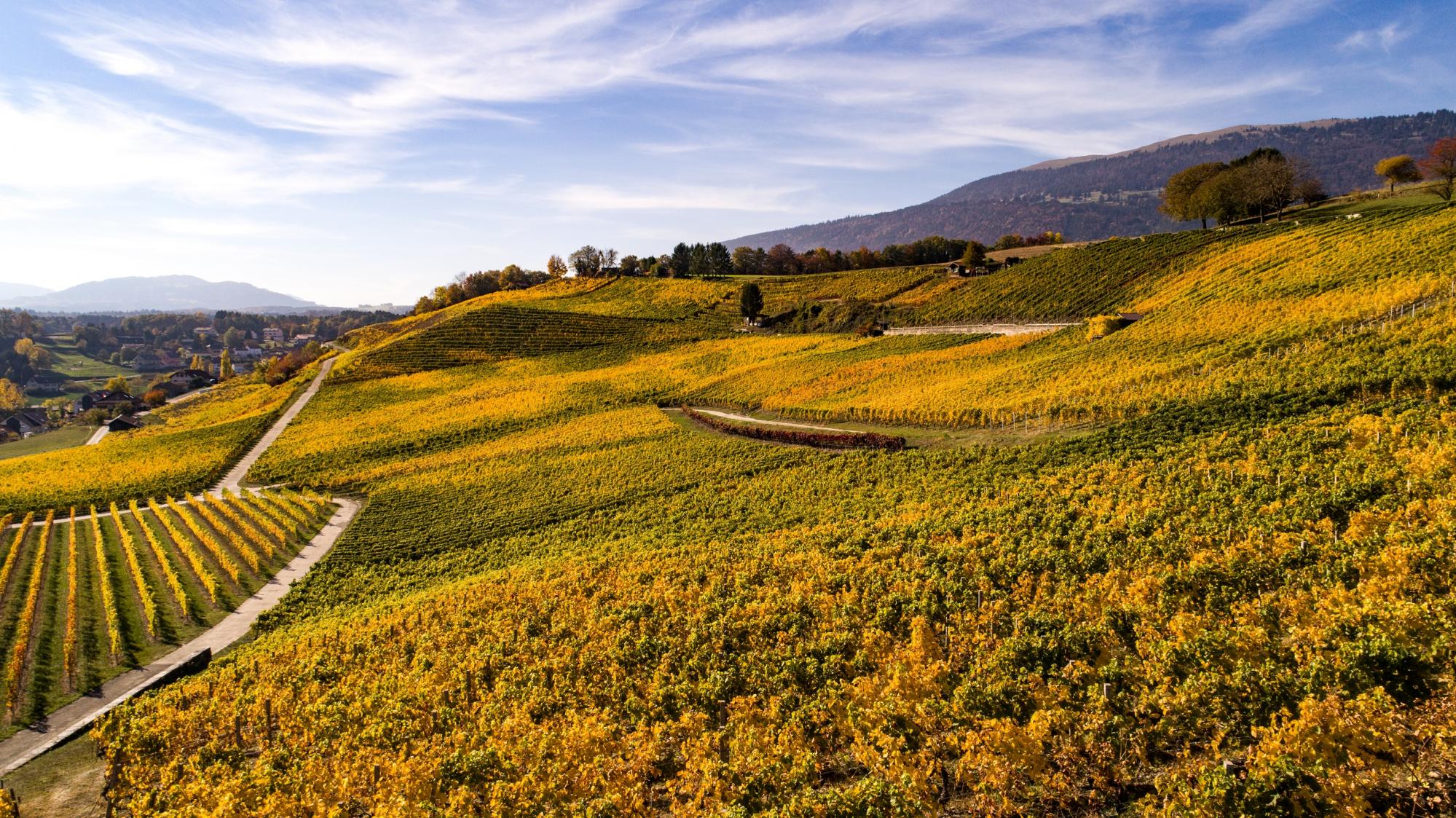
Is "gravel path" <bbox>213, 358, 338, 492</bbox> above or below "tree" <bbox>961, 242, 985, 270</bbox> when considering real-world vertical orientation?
below

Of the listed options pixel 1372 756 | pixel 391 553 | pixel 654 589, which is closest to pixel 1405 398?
pixel 1372 756

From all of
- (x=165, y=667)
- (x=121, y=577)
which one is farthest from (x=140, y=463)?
(x=165, y=667)

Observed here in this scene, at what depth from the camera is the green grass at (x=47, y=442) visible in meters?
87.6

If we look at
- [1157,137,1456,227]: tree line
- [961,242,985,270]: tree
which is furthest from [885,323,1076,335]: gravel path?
[1157,137,1456,227]: tree line

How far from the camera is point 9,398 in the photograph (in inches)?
5837

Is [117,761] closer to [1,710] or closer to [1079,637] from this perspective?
[1,710]

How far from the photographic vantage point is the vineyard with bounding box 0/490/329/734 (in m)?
30.7

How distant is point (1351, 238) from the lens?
68.2m

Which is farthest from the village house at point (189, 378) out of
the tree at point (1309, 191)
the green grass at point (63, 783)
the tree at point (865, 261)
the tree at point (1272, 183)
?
the tree at point (1309, 191)

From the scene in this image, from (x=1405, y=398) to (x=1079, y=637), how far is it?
27.5 m

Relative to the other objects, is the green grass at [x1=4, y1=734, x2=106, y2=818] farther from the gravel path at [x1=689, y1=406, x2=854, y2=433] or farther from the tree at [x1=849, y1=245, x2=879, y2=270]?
the tree at [x1=849, y1=245, x2=879, y2=270]

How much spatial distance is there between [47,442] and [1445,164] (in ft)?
627

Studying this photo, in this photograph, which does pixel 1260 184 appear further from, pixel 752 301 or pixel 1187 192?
pixel 752 301

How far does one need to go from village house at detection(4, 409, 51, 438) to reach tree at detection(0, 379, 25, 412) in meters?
2.64
